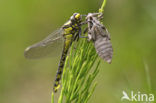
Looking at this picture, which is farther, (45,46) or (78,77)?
(45,46)

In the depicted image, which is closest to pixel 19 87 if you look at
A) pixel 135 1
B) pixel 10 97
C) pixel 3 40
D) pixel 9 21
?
pixel 10 97

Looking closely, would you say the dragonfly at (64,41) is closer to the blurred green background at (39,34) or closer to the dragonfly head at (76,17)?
the dragonfly head at (76,17)

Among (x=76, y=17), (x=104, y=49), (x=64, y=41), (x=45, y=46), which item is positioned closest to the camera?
(x=104, y=49)

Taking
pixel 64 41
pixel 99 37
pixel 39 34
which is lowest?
pixel 99 37

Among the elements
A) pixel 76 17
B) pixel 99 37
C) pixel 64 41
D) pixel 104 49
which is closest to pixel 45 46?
pixel 64 41

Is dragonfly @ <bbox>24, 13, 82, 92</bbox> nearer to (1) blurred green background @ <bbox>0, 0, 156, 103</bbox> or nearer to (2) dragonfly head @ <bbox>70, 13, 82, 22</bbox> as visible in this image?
(2) dragonfly head @ <bbox>70, 13, 82, 22</bbox>

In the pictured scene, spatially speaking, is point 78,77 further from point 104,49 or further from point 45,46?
point 45,46

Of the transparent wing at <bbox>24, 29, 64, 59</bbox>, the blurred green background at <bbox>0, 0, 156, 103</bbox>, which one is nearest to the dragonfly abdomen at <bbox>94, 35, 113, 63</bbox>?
the transparent wing at <bbox>24, 29, 64, 59</bbox>

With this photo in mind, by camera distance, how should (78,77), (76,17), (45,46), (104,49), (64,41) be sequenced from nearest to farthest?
(78,77)
(104,49)
(76,17)
(64,41)
(45,46)

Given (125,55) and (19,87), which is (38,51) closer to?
(125,55)
